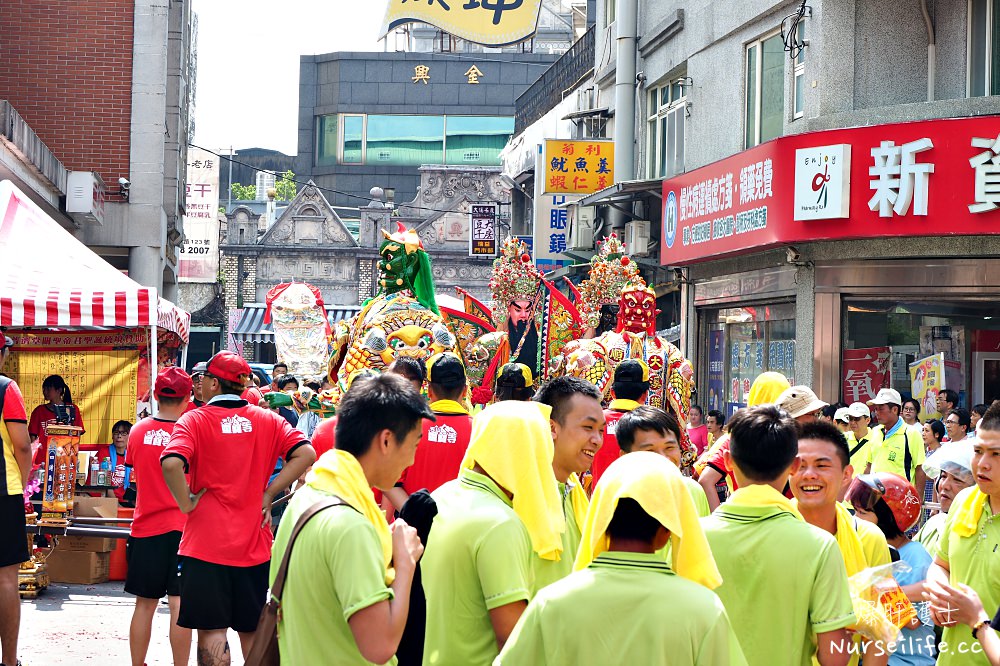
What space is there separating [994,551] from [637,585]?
1.78 metres

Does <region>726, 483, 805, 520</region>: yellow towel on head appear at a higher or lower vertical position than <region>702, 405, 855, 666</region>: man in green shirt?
higher

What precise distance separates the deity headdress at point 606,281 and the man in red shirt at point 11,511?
4803 mm

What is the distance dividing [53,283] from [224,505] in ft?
17.4

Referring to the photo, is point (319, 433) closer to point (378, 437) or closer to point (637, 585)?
point (378, 437)

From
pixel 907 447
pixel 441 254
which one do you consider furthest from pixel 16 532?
pixel 441 254

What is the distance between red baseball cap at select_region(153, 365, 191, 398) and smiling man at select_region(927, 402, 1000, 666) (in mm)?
4713

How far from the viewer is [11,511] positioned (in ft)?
23.0

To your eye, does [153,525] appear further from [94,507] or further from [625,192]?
[625,192]

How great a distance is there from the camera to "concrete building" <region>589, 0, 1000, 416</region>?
43.0ft

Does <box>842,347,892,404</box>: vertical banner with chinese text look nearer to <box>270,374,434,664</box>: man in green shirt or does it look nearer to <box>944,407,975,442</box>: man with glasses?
<box>944,407,975,442</box>: man with glasses

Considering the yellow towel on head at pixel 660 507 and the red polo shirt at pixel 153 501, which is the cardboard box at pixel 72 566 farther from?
the yellow towel on head at pixel 660 507

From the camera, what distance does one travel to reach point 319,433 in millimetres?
6891

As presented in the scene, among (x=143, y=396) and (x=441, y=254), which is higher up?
(x=441, y=254)

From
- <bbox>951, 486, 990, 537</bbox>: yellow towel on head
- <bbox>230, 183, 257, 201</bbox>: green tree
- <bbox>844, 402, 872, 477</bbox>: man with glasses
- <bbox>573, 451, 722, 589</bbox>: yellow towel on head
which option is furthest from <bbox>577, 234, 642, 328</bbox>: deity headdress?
<bbox>230, 183, 257, 201</bbox>: green tree
